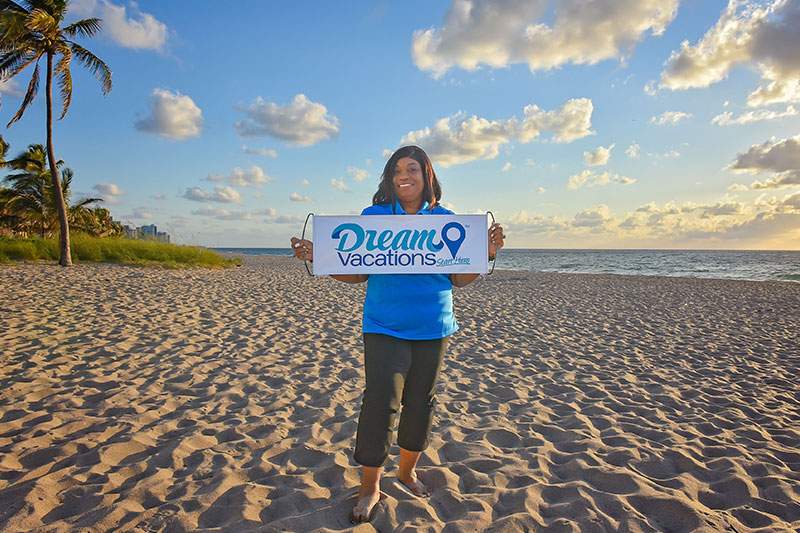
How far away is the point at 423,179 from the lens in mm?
2475

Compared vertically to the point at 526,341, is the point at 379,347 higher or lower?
higher

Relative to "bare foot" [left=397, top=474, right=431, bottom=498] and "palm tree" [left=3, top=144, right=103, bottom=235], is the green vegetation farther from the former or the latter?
"bare foot" [left=397, top=474, right=431, bottom=498]

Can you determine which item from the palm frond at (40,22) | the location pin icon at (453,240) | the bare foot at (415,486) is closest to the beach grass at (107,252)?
the palm frond at (40,22)

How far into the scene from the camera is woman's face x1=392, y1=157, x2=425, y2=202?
7.91ft

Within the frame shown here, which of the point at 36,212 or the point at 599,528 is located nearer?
the point at 599,528

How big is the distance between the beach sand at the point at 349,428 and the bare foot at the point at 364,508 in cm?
5

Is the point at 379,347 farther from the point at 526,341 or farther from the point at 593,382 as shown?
the point at 526,341

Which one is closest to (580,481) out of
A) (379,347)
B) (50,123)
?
(379,347)

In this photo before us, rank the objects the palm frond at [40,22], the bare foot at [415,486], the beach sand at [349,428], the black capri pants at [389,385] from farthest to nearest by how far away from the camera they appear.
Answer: the palm frond at [40,22] < the bare foot at [415,486] < the beach sand at [349,428] < the black capri pants at [389,385]

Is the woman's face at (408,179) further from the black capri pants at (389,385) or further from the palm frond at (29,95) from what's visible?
the palm frond at (29,95)

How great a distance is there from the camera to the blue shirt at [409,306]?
7.38ft

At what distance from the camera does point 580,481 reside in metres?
2.85

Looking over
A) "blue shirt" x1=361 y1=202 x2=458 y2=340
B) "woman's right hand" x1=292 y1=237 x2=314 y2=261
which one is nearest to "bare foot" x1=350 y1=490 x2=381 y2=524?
"blue shirt" x1=361 y1=202 x2=458 y2=340

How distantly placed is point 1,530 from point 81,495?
36cm
